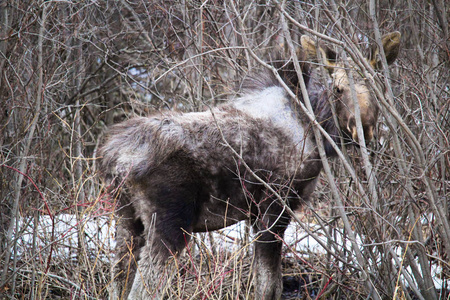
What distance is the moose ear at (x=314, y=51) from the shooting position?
5.08 m

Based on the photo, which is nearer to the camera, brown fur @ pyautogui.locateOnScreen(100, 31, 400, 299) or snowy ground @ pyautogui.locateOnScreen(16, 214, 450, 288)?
brown fur @ pyautogui.locateOnScreen(100, 31, 400, 299)

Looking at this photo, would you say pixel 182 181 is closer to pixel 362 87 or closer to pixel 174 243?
pixel 174 243

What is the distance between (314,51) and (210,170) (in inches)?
66.2

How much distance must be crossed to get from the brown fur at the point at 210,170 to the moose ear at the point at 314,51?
0.02 m

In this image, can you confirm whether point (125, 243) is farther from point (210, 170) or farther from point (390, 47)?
point (390, 47)

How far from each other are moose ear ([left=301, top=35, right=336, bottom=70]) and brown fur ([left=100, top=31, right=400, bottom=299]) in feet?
0.08

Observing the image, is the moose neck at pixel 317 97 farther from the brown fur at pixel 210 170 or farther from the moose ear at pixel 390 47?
the moose ear at pixel 390 47

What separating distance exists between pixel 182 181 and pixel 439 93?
8.79ft

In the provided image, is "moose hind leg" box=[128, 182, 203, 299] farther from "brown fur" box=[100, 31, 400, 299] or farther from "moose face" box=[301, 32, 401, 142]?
"moose face" box=[301, 32, 401, 142]

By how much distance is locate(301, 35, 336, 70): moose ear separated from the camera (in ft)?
16.7

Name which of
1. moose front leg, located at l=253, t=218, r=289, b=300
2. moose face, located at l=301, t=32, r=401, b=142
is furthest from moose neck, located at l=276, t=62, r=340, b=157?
moose front leg, located at l=253, t=218, r=289, b=300

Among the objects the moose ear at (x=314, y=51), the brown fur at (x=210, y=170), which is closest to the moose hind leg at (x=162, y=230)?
the brown fur at (x=210, y=170)

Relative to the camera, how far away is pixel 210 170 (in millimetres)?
4742

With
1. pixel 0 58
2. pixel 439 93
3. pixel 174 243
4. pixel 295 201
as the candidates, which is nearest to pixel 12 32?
pixel 0 58
